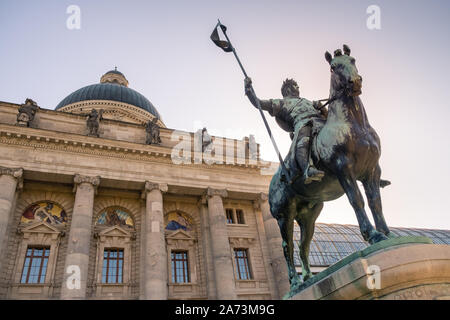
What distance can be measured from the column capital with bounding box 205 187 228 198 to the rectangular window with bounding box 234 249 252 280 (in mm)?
4890

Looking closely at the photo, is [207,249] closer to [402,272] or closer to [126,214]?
[126,214]

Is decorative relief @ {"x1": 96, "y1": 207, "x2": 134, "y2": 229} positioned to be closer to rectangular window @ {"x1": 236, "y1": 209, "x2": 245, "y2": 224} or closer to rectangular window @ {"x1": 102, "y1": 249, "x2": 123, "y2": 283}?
rectangular window @ {"x1": 102, "y1": 249, "x2": 123, "y2": 283}

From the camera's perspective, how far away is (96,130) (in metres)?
26.9

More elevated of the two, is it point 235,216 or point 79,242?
point 235,216

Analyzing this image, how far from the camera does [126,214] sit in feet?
90.3

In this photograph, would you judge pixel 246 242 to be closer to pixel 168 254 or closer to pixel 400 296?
pixel 168 254

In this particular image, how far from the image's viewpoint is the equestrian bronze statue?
5273mm

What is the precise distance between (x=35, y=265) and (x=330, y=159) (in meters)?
24.1

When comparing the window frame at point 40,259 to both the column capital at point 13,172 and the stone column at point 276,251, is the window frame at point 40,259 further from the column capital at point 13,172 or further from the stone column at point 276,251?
the stone column at point 276,251

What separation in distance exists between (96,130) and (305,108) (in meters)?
23.3

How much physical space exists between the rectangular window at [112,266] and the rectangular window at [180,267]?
3978 mm

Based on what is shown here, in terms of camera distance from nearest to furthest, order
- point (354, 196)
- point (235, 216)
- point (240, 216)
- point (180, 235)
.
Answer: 1. point (354, 196)
2. point (180, 235)
3. point (235, 216)
4. point (240, 216)

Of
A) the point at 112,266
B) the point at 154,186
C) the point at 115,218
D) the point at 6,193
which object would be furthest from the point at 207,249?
the point at 6,193
